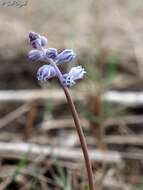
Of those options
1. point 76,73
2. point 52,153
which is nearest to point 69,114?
point 52,153

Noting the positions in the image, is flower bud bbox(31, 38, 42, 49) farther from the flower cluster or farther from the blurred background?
the blurred background

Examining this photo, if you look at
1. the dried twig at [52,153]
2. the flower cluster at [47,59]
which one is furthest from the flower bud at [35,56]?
the dried twig at [52,153]

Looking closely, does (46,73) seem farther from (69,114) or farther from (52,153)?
(69,114)

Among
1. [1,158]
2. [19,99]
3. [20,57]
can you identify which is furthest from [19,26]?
[1,158]

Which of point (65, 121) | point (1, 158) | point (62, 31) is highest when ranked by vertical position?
point (62, 31)

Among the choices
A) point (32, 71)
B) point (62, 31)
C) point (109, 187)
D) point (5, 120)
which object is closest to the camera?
point (109, 187)

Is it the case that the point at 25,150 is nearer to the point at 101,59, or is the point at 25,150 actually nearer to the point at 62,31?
the point at 101,59

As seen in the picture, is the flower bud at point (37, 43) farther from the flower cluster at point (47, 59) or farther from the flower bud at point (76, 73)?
the flower bud at point (76, 73)

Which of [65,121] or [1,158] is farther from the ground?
[65,121]
